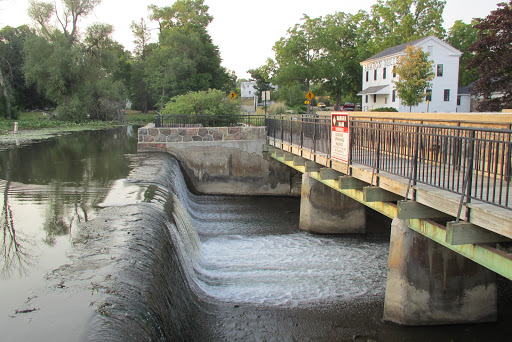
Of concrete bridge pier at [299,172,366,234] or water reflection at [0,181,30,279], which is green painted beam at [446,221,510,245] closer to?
water reflection at [0,181,30,279]

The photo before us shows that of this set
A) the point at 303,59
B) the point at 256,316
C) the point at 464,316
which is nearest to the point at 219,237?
the point at 256,316

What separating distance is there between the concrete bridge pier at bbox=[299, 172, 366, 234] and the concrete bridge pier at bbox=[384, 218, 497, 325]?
20.8ft

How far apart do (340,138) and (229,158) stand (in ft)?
35.2

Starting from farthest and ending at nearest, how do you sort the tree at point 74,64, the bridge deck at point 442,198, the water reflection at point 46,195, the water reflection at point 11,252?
the tree at point 74,64, the water reflection at point 46,195, the water reflection at point 11,252, the bridge deck at point 442,198

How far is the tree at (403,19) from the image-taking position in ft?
215

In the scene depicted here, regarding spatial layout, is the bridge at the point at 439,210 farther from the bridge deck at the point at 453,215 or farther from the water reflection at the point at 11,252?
the water reflection at the point at 11,252

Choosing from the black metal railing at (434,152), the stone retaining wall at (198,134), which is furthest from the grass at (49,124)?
the black metal railing at (434,152)

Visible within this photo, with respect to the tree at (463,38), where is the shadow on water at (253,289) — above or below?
below

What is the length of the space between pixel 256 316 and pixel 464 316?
353cm

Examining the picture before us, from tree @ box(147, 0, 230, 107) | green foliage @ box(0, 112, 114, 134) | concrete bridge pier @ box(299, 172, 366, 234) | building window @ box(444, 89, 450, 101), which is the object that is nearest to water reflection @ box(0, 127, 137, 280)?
concrete bridge pier @ box(299, 172, 366, 234)

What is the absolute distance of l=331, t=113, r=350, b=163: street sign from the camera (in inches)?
404

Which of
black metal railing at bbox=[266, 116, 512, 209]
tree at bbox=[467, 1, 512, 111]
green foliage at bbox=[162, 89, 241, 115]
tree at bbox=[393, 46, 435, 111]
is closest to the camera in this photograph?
black metal railing at bbox=[266, 116, 512, 209]

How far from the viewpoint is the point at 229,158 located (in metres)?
21.0

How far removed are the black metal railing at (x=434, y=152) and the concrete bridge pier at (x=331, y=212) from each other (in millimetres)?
1574
